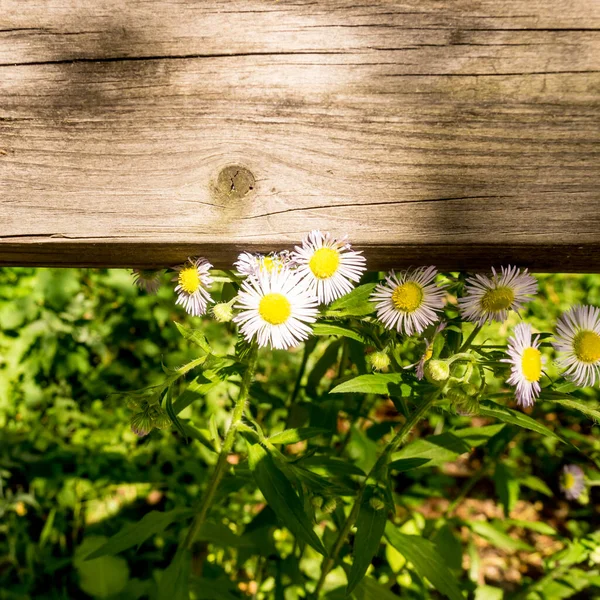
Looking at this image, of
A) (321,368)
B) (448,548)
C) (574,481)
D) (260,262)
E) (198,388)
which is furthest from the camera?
(574,481)

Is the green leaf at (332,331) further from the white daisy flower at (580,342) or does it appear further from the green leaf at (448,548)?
the green leaf at (448,548)

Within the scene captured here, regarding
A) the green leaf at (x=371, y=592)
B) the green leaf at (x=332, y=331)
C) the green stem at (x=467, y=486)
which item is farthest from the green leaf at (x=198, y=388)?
the green stem at (x=467, y=486)

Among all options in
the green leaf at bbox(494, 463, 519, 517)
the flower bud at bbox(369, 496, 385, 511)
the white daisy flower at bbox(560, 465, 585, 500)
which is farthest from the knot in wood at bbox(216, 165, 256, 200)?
the white daisy flower at bbox(560, 465, 585, 500)

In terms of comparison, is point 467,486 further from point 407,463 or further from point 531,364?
point 531,364

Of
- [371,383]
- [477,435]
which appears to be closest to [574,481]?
[477,435]

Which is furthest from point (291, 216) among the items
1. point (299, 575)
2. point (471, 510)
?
point (471, 510)

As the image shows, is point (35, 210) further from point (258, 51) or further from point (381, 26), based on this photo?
point (381, 26)
